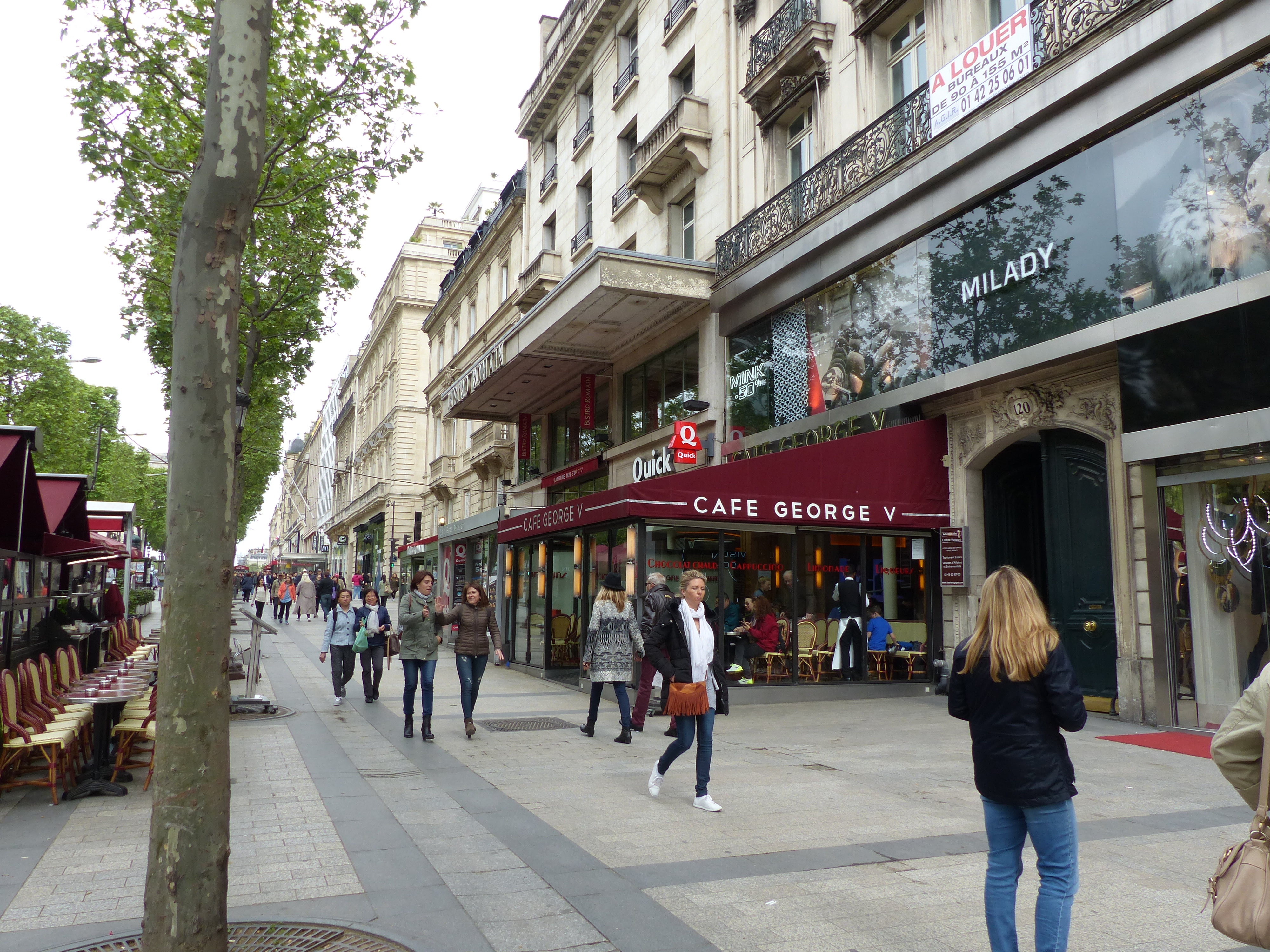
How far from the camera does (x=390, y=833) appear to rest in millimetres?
6000

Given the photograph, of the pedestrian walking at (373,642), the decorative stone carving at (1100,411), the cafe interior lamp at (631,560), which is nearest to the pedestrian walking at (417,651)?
the pedestrian walking at (373,642)

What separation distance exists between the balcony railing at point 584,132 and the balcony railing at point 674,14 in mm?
3875

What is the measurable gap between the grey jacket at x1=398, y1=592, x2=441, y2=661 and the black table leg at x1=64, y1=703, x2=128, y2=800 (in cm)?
301

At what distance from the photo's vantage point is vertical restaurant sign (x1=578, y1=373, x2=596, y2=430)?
22438mm

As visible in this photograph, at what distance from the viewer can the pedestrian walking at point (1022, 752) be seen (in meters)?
3.51

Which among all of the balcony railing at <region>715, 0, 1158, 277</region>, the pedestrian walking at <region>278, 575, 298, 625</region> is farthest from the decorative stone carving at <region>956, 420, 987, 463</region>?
the pedestrian walking at <region>278, 575, 298, 625</region>

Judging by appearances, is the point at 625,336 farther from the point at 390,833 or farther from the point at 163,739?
the point at 163,739

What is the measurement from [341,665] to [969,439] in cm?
940

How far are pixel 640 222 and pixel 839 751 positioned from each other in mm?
15316

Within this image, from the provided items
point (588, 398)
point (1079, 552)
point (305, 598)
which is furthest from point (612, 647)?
point (305, 598)

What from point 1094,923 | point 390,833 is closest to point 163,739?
point 390,833

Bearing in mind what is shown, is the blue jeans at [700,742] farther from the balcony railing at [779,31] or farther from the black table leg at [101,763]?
the balcony railing at [779,31]

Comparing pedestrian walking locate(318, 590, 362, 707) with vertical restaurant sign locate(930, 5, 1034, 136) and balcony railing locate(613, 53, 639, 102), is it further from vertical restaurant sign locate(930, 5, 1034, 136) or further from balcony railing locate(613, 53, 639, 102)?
balcony railing locate(613, 53, 639, 102)

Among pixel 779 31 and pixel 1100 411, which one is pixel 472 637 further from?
pixel 779 31
